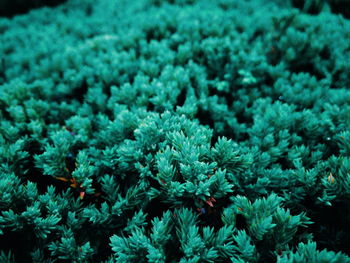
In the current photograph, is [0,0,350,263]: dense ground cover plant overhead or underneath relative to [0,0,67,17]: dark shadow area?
underneath

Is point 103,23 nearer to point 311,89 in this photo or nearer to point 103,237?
point 311,89

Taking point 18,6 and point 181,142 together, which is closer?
point 181,142

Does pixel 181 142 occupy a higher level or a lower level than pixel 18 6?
lower

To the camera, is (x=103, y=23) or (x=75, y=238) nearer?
(x=75, y=238)

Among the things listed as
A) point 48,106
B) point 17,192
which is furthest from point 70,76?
point 17,192
